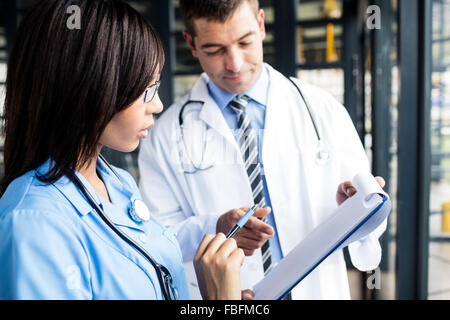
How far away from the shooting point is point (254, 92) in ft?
2.24

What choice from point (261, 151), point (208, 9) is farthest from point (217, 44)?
point (261, 151)

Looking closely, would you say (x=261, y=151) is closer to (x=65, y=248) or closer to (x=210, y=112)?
(x=210, y=112)

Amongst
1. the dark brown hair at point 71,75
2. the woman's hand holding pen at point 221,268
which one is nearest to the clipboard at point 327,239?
the woman's hand holding pen at point 221,268

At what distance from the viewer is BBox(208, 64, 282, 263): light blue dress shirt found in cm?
66

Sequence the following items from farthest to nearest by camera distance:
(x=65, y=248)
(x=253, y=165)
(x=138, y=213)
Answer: (x=253, y=165) < (x=138, y=213) < (x=65, y=248)

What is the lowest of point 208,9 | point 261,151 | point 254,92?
point 261,151

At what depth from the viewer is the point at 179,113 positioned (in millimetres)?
707

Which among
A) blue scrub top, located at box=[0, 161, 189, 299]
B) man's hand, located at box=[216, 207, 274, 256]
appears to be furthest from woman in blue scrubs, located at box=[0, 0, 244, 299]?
man's hand, located at box=[216, 207, 274, 256]

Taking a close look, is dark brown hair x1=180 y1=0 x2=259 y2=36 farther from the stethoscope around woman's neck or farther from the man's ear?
the stethoscope around woman's neck

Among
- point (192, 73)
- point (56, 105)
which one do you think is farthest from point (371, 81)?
point (56, 105)

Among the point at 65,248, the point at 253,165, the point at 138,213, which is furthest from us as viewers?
the point at 253,165

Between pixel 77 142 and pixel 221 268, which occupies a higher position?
pixel 77 142

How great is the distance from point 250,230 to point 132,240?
0.20 meters

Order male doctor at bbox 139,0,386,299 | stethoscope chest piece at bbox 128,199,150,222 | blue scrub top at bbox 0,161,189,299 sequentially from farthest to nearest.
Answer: male doctor at bbox 139,0,386,299 < stethoscope chest piece at bbox 128,199,150,222 < blue scrub top at bbox 0,161,189,299
